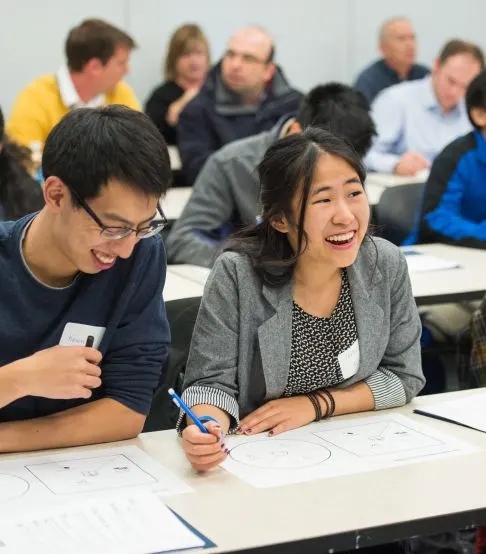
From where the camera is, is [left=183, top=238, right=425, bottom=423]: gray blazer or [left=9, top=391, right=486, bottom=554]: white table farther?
[left=183, top=238, right=425, bottom=423]: gray blazer

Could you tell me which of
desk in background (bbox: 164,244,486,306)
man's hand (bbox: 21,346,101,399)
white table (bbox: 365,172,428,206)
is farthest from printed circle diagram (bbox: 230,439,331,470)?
white table (bbox: 365,172,428,206)

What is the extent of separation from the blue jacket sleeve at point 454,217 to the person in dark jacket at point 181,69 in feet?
10.3

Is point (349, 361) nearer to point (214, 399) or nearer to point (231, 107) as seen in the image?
point (214, 399)

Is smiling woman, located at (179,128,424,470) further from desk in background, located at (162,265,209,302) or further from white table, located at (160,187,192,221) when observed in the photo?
white table, located at (160,187,192,221)

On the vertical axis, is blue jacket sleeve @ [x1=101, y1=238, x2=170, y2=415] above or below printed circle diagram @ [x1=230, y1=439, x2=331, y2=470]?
above

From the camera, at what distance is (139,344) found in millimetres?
2213

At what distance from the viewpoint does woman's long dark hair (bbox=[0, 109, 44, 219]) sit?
3.83m

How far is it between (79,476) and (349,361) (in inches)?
28.9

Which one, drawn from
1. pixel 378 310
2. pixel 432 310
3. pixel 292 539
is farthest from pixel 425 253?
pixel 292 539

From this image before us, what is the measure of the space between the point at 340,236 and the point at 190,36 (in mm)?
5207

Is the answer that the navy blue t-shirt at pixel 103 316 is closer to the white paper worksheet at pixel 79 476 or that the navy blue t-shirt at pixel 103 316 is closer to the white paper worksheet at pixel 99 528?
the white paper worksheet at pixel 79 476

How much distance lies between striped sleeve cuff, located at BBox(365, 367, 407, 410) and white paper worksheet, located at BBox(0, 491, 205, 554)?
0.71 m

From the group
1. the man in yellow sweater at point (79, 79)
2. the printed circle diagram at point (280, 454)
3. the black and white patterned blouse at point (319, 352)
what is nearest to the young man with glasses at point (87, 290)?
the printed circle diagram at point (280, 454)

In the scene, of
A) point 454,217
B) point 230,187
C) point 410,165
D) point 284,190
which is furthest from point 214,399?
point 410,165
